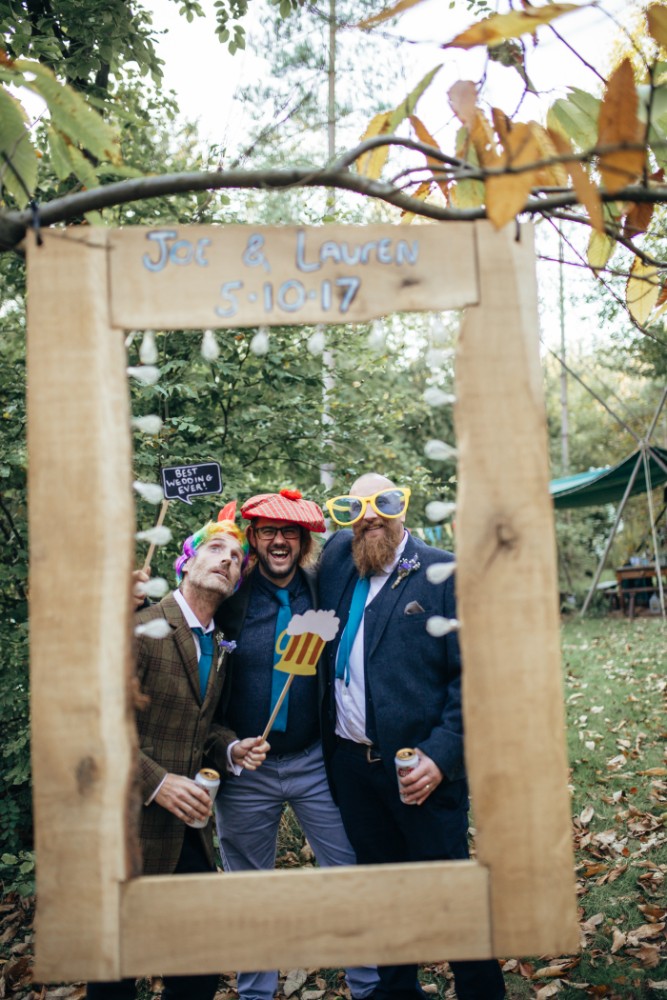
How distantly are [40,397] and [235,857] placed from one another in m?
1.86

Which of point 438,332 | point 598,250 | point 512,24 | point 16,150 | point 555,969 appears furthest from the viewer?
point 555,969

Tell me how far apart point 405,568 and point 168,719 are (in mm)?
895

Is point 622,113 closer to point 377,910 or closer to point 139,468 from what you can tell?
point 377,910

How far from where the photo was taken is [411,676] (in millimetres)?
2516

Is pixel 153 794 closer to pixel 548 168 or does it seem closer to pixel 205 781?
pixel 205 781

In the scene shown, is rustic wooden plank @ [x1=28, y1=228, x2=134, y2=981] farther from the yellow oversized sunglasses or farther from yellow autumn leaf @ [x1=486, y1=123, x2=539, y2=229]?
the yellow oversized sunglasses

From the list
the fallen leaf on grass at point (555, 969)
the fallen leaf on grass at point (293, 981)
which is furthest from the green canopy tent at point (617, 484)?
the fallen leaf on grass at point (293, 981)

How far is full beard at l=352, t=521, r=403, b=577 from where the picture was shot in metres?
2.64

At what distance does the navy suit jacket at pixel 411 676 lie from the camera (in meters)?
2.46

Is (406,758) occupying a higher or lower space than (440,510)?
lower

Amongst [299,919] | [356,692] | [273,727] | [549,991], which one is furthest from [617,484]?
[299,919]

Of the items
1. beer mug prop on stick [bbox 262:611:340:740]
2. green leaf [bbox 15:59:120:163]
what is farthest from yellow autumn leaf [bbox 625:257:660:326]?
green leaf [bbox 15:59:120:163]

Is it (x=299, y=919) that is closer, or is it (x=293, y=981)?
(x=299, y=919)

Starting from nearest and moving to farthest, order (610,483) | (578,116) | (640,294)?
(578,116)
(640,294)
(610,483)
